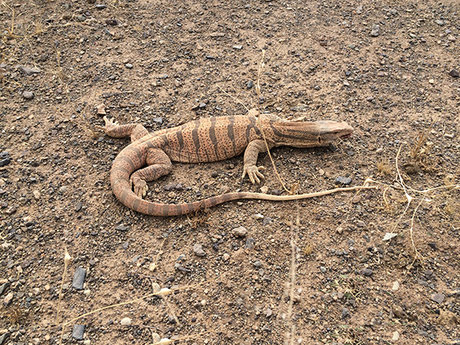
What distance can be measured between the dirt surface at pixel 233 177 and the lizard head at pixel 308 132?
0.22 m

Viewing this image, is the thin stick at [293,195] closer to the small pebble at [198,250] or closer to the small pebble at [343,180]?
the small pebble at [343,180]

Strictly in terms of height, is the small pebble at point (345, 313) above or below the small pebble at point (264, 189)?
below

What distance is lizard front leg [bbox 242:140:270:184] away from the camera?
19.4 feet

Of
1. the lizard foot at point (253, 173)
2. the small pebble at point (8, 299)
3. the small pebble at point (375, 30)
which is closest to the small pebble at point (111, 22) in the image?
the lizard foot at point (253, 173)

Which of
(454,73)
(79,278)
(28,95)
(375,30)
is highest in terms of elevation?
(375,30)

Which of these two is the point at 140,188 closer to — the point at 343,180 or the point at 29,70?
the point at 343,180

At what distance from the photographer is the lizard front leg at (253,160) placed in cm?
591

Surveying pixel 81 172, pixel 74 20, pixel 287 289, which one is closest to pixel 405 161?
pixel 287 289

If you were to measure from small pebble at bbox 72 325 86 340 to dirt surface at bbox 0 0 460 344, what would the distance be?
0.06 m

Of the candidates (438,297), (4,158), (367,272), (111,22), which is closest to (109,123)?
(4,158)

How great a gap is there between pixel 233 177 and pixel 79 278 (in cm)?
260

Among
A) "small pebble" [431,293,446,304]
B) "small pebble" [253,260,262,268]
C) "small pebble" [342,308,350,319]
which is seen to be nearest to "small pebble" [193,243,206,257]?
"small pebble" [253,260,262,268]

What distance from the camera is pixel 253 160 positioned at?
608 cm

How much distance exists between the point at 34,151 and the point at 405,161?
5.92 metres
